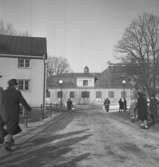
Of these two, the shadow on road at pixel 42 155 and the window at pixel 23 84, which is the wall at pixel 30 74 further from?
the shadow on road at pixel 42 155

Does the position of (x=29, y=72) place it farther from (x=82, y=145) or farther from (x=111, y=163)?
(x=111, y=163)

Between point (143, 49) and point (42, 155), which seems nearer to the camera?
point (42, 155)

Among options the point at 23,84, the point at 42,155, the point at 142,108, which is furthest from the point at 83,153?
the point at 23,84

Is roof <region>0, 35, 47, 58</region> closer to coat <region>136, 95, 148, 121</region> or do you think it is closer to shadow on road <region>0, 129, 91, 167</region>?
coat <region>136, 95, 148, 121</region>

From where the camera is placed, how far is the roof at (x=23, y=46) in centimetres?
2591

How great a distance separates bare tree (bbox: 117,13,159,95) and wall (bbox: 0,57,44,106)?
39.7 ft

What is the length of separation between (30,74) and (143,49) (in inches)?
629

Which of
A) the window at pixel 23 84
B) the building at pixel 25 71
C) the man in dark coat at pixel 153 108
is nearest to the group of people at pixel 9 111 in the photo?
the man in dark coat at pixel 153 108

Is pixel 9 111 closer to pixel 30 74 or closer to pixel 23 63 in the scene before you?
pixel 30 74

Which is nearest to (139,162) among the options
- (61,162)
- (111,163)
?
(111,163)

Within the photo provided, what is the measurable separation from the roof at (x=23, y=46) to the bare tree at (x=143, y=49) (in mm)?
11384

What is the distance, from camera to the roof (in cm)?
2591

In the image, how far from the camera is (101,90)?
149 ft

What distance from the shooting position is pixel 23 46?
2789 cm
